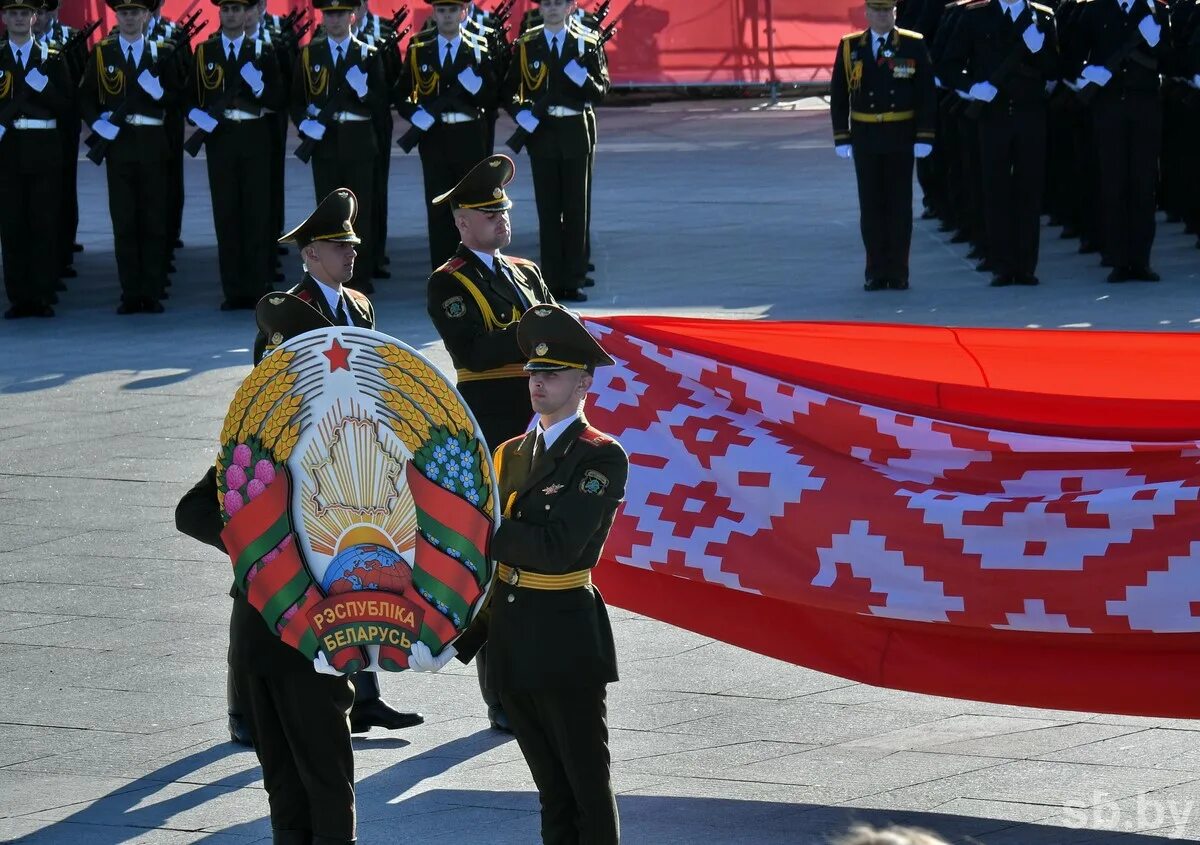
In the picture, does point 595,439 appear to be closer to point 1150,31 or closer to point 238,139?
point 1150,31

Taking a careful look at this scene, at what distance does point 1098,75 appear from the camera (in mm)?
13867

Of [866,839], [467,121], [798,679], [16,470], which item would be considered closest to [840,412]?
[798,679]

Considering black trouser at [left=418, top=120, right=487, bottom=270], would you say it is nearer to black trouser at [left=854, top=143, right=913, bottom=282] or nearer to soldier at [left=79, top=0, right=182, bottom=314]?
soldier at [left=79, top=0, right=182, bottom=314]

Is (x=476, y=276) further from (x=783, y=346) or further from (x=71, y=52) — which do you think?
(x=71, y=52)

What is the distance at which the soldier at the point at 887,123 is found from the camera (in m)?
14.2

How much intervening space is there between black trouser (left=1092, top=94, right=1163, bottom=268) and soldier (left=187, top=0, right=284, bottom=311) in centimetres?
543

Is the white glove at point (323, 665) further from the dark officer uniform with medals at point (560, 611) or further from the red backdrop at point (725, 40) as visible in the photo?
the red backdrop at point (725, 40)

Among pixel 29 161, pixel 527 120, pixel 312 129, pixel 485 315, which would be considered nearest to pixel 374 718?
pixel 485 315

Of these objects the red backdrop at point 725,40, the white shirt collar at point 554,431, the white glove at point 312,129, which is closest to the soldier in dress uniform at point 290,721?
the white shirt collar at point 554,431

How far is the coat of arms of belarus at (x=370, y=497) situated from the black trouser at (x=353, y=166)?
9.41 metres

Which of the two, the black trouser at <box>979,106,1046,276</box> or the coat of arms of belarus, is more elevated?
the coat of arms of belarus

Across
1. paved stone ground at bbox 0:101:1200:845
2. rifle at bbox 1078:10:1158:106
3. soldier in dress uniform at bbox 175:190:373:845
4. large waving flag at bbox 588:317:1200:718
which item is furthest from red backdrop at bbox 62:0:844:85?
soldier in dress uniform at bbox 175:190:373:845

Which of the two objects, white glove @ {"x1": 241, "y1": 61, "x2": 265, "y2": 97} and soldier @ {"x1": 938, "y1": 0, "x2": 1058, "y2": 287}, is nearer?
soldier @ {"x1": 938, "y1": 0, "x2": 1058, "y2": 287}

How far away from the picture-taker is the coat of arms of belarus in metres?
4.97
